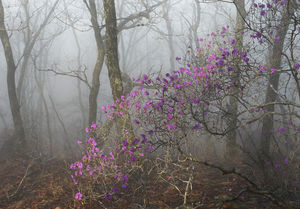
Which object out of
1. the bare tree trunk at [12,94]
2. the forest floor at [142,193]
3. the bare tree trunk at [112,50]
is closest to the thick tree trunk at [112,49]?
the bare tree trunk at [112,50]

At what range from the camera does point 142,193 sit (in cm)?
416

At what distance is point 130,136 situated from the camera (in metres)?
4.63

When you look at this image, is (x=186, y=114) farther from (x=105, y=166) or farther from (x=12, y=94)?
(x=12, y=94)

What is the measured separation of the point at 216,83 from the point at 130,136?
2004 mm

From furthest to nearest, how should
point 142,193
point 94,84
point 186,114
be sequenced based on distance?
point 94,84
point 186,114
point 142,193

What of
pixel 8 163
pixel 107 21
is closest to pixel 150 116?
pixel 107 21

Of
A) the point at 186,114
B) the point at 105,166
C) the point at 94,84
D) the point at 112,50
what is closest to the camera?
the point at 186,114

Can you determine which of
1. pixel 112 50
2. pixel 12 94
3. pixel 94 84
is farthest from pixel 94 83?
pixel 12 94

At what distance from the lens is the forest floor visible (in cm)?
342

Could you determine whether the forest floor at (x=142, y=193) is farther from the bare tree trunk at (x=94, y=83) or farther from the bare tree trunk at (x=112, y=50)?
the bare tree trunk at (x=112, y=50)

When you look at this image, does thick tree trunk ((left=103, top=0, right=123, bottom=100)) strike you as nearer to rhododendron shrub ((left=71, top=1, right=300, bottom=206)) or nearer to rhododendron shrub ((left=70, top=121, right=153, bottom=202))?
rhododendron shrub ((left=71, top=1, right=300, bottom=206))

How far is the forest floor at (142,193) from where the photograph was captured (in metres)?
3.42

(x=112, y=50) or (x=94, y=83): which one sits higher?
(x=112, y=50)

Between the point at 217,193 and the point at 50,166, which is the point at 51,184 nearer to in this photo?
the point at 50,166
